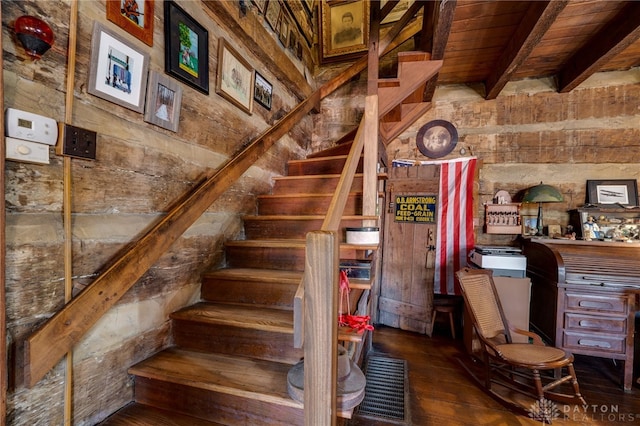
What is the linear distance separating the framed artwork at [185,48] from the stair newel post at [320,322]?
146 centimetres

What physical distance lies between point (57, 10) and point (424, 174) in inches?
119

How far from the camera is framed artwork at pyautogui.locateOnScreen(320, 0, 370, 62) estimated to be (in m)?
3.38

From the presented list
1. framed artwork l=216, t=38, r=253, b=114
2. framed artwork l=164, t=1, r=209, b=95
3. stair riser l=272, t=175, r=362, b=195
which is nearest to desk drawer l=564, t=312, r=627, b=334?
stair riser l=272, t=175, r=362, b=195

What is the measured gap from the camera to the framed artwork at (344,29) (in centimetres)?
338

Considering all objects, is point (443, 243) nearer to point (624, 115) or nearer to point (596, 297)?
point (596, 297)

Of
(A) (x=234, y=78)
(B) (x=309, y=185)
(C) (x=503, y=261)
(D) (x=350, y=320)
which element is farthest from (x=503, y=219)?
(A) (x=234, y=78)

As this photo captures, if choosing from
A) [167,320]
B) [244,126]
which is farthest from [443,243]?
[167,320]

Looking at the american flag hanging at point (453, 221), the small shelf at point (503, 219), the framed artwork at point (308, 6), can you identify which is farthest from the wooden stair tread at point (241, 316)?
the framed artwork at point (308, 6)

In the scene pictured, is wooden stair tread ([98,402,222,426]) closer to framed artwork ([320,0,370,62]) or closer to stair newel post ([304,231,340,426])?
stair newel post ([304,231,340,426])

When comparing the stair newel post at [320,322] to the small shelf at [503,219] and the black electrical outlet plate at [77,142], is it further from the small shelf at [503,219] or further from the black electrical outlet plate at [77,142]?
the small shelf at [503,219]

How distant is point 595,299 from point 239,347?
2694 millimetres

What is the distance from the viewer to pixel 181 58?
158 centimetres

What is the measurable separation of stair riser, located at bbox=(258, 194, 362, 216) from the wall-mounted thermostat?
1.49 meters

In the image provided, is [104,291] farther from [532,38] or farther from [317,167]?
[532,38]
